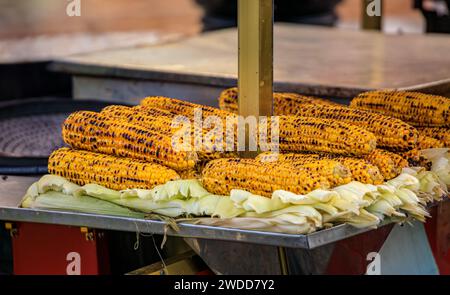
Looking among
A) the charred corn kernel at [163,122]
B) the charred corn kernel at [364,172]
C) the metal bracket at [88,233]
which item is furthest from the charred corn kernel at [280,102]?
the metal bracket at [88,233]

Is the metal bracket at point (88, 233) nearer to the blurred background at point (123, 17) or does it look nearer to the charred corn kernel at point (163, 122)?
the charred corn kernel at point (163, 122)

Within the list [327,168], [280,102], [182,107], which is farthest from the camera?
[280,102]

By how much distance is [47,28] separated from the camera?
11.7 meters

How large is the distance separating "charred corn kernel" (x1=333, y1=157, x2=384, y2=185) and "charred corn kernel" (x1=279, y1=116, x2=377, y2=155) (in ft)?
0.26

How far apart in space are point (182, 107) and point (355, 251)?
98 cm

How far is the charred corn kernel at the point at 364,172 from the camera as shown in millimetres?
3113

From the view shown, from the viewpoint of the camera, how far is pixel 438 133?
363 centimetres

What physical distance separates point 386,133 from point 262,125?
0.48 m

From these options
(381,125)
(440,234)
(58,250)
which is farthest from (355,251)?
(58,250)

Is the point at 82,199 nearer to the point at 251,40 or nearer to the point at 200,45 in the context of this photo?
the point at 251,40

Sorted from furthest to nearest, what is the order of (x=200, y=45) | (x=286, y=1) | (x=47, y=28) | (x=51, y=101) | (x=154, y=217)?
(x=47, y=28) → (x=286, y=1) → (x=200, y=45) → (x=51, y=101) → (x=154, y=217)

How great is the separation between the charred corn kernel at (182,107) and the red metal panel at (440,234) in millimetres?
984

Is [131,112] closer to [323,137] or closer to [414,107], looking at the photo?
[323,137]
